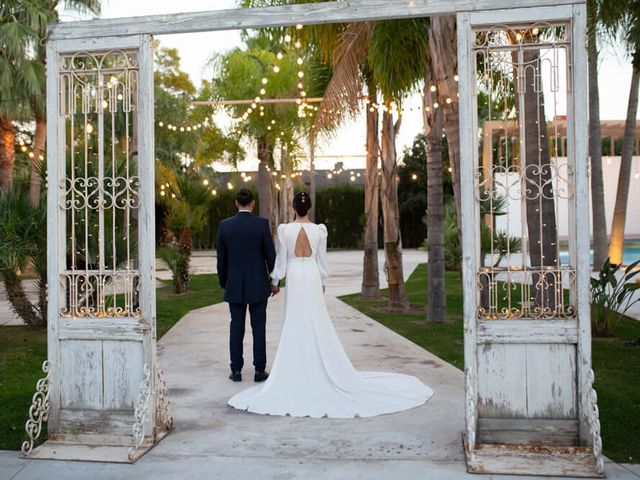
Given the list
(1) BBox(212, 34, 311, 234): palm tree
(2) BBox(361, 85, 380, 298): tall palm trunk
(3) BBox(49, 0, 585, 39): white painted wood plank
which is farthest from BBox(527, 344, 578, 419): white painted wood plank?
(1) BBox(212, 34, 311, 234): palm tree

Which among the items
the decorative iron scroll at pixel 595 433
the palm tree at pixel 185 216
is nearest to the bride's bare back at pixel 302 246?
the decorative iron scroll at pixel 595 433

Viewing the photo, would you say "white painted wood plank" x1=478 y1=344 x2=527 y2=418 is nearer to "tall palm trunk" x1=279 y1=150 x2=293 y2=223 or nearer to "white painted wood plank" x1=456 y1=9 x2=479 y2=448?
"white painted wood plank" x1=456 y1=9 x2=479 y2=448

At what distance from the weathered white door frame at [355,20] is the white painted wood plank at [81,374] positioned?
0.08 m

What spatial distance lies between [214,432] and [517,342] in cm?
227

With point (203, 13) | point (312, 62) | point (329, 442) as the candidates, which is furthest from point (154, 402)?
point (312, 62)

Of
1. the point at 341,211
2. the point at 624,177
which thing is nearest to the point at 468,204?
the point at 624,177

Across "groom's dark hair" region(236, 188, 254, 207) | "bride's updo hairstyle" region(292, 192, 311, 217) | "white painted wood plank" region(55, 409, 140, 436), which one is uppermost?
"groom's dark hair" region(236, 188, 254, 207)

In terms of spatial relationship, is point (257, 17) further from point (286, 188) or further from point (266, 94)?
point (286, 188)

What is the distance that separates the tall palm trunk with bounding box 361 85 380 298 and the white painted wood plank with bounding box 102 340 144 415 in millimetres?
9786

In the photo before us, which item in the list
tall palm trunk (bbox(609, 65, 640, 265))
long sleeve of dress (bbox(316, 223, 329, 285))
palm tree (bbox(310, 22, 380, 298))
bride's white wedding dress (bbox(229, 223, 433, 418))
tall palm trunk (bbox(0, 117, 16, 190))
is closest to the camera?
bride's white wedding dress (bbox(229, 223, 433, 418))

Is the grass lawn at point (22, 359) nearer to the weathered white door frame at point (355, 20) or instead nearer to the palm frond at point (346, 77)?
the weathered white door frame at point (355, 20)

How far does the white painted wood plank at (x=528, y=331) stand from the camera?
4.89 m

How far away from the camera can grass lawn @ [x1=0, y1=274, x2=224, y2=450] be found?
5.79 meters

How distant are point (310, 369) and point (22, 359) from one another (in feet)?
13.8
